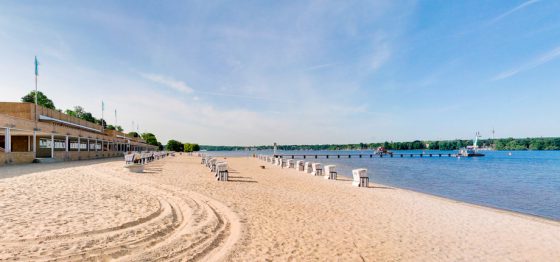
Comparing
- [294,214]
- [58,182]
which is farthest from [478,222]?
[58,182]

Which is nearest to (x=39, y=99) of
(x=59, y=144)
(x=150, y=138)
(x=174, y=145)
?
(x=59, y=144)

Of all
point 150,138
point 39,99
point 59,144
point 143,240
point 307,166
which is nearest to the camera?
point 143,240

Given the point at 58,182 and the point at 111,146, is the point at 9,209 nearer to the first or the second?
the point at 58,182

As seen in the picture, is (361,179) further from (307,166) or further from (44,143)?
(44,143)

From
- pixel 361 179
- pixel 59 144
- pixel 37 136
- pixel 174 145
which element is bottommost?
pixel 361 179

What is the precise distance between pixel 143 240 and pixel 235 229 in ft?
7.21

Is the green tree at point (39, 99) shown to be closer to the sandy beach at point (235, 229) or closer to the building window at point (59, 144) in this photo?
the building window at point (59, 144)

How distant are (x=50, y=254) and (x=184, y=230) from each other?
101 inches

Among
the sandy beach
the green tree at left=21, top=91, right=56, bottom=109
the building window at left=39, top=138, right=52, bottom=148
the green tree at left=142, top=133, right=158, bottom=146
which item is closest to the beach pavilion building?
the building window at left=39, top=138, right=52, bottom=148

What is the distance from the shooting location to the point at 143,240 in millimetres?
5836

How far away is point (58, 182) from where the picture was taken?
39.8 ft

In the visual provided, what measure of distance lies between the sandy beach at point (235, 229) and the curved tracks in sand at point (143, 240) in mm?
19

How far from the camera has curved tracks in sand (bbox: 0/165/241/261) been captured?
4949 mm

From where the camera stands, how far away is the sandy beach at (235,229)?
18.0 ft
